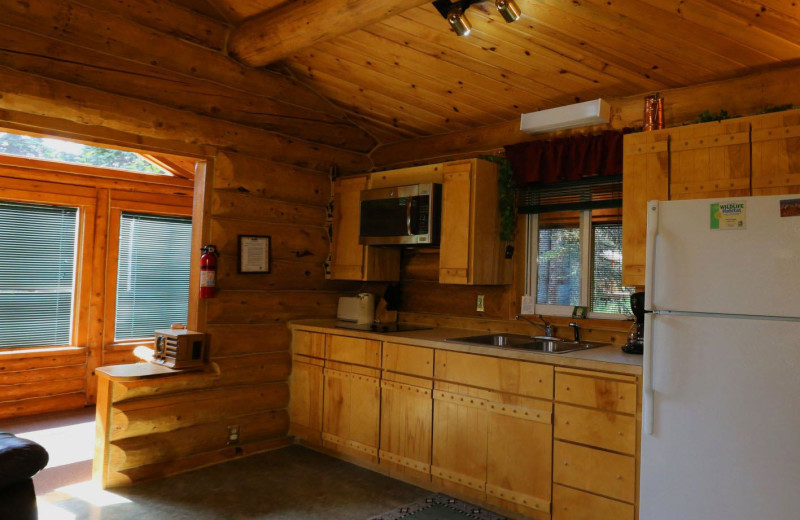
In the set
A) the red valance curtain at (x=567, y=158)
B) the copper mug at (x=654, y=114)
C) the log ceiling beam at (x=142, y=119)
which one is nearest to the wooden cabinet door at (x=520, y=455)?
the red valance curtain at (x=567, y=158)

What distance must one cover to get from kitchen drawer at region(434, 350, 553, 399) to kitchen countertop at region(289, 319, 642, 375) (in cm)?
4

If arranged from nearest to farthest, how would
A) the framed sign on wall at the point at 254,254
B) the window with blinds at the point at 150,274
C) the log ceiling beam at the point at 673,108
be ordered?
the log ceiling beam at the point at 673,108, the framed sign on wall at the point at 254,254, the window with blinds at the point at 150,274

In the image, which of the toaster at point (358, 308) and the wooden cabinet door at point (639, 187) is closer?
the wooden cabinet door at point (639, 187)

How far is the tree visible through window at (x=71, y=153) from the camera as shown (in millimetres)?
5094

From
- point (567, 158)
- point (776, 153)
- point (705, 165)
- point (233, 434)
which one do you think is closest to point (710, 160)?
point (705, 165)

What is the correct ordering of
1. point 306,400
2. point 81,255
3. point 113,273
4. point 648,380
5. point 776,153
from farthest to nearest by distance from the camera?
point 113,273
point 81,255
point 306,400
point 776,153
point 648,380

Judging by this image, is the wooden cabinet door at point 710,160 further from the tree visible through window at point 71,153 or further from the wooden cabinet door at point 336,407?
the tree visible through window at point 71,153

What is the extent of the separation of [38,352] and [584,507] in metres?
4.89

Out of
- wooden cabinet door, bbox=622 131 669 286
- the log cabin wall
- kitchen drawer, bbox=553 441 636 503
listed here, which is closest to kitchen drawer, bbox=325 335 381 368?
the log cabin wall

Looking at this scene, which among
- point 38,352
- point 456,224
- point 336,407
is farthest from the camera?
point 38,352

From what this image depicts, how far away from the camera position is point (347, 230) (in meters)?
4.66

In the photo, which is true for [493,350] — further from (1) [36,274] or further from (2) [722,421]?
(1) [36,274]

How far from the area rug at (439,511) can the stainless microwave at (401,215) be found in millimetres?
1681

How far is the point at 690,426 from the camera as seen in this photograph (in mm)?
2307
